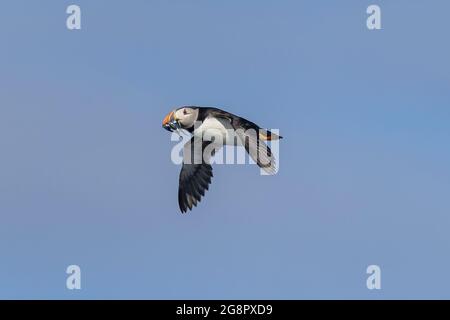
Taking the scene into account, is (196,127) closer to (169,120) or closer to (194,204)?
(169,120)

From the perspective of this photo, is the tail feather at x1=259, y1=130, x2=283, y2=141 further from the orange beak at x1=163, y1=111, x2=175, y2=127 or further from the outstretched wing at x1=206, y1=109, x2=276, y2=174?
the orange beak at x1=163, y1=111, x2=175, y2=127

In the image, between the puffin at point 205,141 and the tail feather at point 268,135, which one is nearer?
the puffin at point 205,141

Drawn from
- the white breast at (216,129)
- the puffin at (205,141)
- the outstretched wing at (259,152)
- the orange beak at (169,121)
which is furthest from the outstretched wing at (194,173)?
the outstretched wing at (259,152)

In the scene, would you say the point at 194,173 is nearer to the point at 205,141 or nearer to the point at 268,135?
the point at 205,141

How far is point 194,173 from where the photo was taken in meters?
20.0

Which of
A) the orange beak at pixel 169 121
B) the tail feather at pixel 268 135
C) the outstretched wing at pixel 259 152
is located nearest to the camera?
the outstretched wing at pixel 259 152

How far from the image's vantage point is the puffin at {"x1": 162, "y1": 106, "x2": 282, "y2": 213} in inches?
668

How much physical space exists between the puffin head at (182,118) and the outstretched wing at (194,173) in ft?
2.99

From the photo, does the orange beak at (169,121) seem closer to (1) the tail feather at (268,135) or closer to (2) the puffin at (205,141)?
(2) the puffin at (205,141)

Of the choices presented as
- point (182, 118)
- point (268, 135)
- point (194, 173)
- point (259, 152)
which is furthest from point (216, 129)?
point (194, 173)

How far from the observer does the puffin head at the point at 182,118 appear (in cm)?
1858
